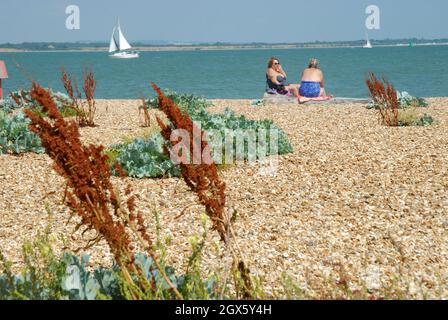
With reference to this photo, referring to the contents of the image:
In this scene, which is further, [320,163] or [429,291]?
[320,163]

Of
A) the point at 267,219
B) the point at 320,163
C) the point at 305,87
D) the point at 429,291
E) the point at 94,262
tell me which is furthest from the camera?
the point at 305,87

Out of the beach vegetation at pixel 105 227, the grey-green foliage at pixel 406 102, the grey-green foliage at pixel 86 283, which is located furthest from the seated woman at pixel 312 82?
the grey-green foliage at pixel 86 283

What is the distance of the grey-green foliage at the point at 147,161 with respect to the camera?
7473 mm

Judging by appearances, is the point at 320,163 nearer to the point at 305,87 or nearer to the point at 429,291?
the point at 429,291

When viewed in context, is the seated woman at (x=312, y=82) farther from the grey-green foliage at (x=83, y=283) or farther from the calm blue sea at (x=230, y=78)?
the grey-green foliage at (x=83, y=283)

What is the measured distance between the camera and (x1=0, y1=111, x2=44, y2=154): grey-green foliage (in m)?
9.05

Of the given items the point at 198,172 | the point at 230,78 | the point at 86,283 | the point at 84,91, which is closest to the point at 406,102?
the point at 84,91

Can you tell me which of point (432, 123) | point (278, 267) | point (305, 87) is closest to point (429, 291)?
point (278, 267)

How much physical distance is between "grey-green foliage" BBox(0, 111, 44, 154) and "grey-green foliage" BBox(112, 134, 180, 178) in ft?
5.55

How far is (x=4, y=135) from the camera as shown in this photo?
30.9ft

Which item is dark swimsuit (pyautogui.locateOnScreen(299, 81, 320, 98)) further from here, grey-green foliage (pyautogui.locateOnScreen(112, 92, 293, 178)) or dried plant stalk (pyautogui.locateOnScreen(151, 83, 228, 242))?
dried plant stalk (pyautogui.locateOnScreen(151, 83, 228, 242))

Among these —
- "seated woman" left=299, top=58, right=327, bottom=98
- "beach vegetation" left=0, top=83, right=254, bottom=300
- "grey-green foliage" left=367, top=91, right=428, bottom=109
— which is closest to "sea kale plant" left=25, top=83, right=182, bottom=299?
"beach vegetation" left=0, top=83, right=254, bottom=300

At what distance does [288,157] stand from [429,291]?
425 centimetres

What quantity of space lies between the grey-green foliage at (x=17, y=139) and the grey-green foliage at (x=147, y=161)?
1691 millimetres
